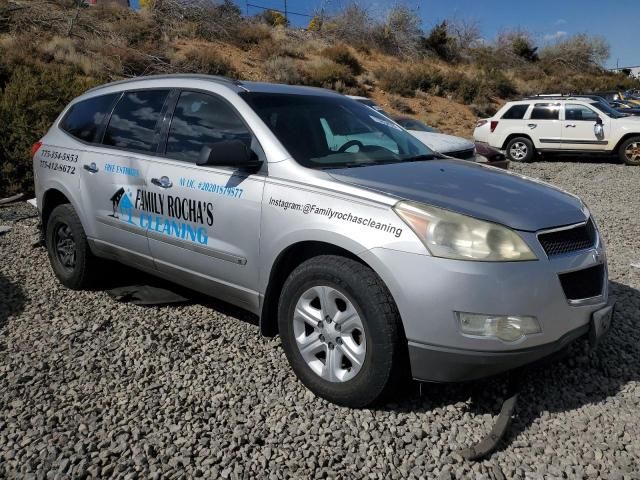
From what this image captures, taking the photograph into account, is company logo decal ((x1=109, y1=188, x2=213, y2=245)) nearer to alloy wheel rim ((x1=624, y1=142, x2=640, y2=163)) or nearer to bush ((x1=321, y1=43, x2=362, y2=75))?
alloy wheel rim ((x1=624, y1=142, x2=640, y2=163))

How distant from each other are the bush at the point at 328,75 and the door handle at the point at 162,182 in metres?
21.7

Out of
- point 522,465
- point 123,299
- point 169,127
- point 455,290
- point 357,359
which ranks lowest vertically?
point 123,299

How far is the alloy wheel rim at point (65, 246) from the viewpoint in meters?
4.79

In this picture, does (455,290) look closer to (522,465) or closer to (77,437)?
(522,465)

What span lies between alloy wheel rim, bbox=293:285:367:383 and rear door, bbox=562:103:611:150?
535 inches

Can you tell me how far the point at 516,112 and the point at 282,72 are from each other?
39.2 ft

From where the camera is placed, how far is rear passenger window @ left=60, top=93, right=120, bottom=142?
4531mm

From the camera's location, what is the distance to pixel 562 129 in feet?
48.1

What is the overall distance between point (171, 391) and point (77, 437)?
22.5 inches

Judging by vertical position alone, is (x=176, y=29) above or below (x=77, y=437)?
above

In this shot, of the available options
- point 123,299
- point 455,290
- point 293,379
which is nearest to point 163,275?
point 123,299

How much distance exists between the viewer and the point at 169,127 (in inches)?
153

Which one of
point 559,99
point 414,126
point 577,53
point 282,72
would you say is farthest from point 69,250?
point 577,53

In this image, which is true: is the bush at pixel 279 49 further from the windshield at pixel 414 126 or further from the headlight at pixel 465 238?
the headlight at pixel 465 238
